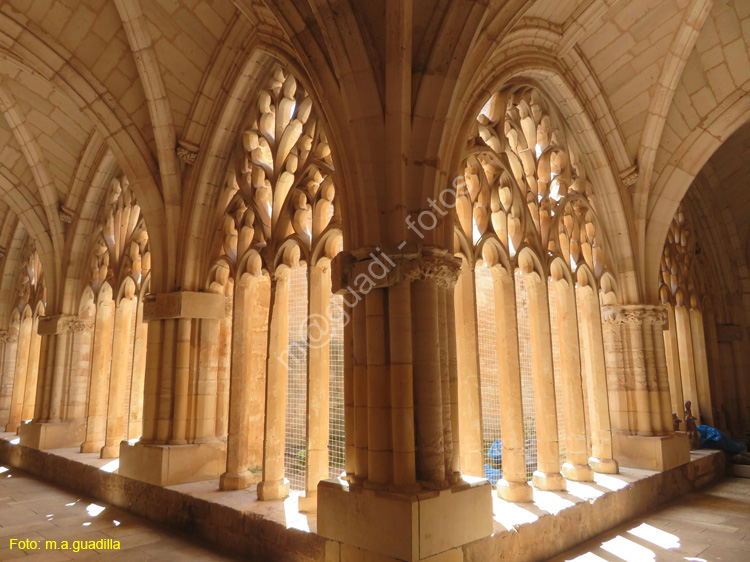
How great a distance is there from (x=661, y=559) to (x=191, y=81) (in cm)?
530

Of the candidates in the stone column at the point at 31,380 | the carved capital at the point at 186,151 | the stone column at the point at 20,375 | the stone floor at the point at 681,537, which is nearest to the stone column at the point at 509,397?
the stone floor at the point at 681,537

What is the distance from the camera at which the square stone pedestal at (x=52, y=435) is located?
6.50 metres

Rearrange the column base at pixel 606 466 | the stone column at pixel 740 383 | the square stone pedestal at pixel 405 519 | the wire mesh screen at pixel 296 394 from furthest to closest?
the stone column at pixel 740 383
the wire mesh screen at pixel 296 394
the column base at pixel 606 466
the square stone pedestal at pixel 405 519

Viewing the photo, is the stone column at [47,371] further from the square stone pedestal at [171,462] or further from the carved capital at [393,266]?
the carved capital at [393,266]

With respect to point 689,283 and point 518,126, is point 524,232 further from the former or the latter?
point 689,283

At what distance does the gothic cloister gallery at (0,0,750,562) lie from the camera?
2979 millimetres

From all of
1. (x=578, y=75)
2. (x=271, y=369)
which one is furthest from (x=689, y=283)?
(x=271, y=369)

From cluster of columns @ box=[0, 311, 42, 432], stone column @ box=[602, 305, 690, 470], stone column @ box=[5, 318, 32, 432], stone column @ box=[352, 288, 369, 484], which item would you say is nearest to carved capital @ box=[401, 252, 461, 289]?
stone column @ box=[352, 288, 369, 484]

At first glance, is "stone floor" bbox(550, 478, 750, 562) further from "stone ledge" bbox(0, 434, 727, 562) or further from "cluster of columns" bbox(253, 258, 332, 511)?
"cluster of columns" bbox(253, 258, 332, 511)

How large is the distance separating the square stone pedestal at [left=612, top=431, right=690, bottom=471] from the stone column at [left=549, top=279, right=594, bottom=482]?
0.76m

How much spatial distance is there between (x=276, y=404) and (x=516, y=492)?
1906mm

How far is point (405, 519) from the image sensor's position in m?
2.58

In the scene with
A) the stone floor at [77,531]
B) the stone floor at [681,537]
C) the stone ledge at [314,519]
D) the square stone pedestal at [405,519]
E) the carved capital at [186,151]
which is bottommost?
the stone floor at [681,537]

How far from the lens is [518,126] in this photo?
Answer: 514cm
